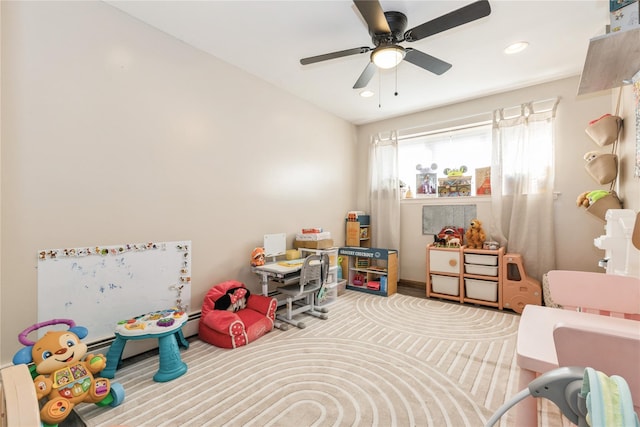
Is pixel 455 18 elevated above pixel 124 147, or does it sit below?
above

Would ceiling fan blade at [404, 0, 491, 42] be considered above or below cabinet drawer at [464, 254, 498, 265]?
above

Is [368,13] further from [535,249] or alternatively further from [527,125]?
[535,249]

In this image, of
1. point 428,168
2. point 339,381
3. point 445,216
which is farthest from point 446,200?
point 339,381

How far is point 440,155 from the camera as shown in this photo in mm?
4285

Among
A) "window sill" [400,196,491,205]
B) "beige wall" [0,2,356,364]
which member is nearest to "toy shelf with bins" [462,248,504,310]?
"window sill" [400,196,491,205]

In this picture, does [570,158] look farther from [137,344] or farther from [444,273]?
[137,344]

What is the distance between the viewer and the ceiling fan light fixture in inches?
82.8

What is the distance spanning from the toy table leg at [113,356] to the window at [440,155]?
411 cm

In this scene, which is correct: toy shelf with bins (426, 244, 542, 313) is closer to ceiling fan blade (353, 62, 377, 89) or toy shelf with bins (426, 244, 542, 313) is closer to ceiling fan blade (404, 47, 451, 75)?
ceiling fan blade (404, 47, 451, 75)

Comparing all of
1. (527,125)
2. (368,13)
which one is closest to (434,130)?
(527,125)

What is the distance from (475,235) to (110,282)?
3982 mm

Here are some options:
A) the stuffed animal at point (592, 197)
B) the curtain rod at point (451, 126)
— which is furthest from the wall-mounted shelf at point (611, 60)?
the curtain rod at point (451, 126)

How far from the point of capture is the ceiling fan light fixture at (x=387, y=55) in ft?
6.90

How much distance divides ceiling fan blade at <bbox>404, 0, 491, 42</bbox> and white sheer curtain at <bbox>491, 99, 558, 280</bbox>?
91.5 inches
